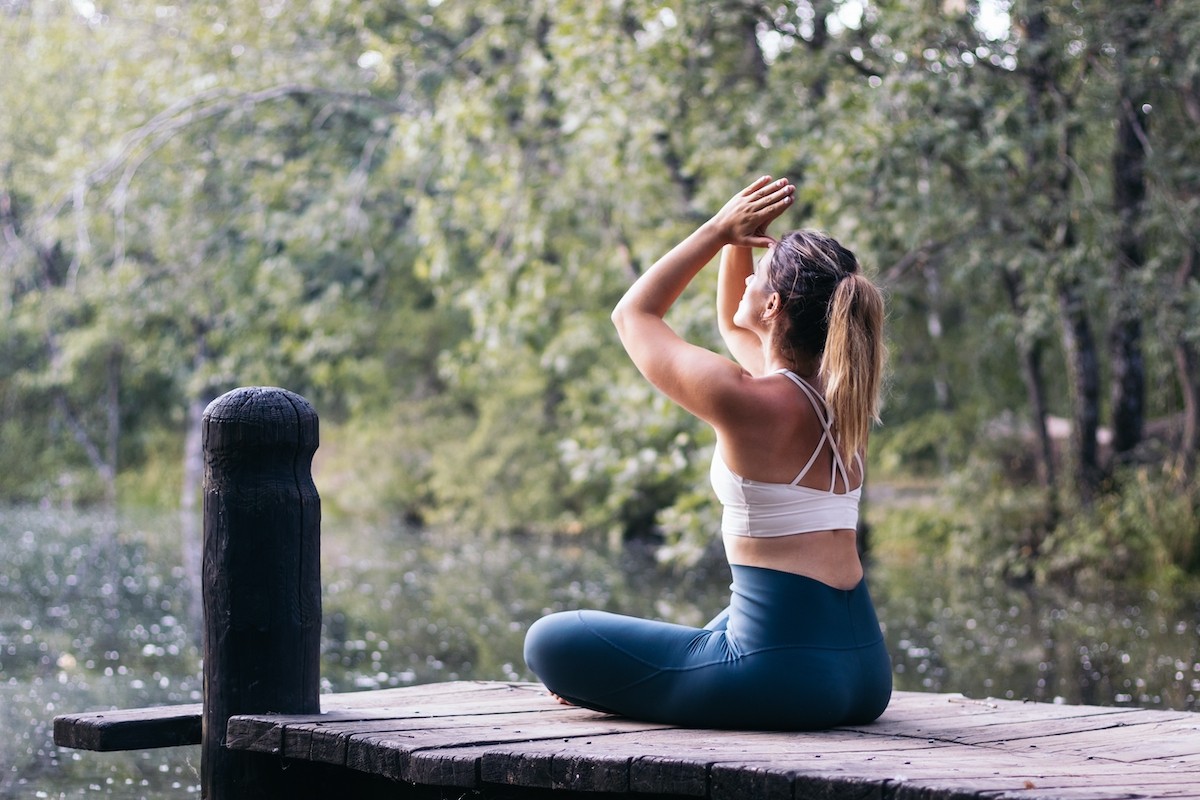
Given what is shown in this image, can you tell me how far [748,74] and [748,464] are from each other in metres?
9.23

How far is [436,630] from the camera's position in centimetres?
1084

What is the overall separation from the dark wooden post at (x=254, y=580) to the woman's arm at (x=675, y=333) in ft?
3.55

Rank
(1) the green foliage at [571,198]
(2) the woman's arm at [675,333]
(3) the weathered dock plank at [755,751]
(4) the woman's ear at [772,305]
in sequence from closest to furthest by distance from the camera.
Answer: (3) the weathered dock plank at [755,751] < (2) the woman's arm at [675,333] < (4) the woman's ear at [772,305] < (1) the green foliage at [571,198]

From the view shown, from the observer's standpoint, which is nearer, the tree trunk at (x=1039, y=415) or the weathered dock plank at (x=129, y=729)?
the weathered dock plank at (x=129, y=729)

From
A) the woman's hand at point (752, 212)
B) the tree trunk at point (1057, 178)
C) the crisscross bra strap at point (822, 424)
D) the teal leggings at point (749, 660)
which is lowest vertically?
the teal leggings at point (749, 660)

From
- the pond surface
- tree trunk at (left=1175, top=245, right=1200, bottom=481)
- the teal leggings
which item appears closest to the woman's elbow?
the teal leggings

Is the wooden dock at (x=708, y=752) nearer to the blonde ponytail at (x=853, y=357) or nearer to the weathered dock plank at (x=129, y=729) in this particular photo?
the weathered dock plank at (x=129, y=729)

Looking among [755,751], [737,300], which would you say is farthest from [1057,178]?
[755,751]

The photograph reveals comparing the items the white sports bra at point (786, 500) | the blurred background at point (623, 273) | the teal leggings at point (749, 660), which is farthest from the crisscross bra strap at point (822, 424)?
the blurred background at point (623, 273)

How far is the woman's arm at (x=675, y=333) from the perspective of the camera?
142 inches

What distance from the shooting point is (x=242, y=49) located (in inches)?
621

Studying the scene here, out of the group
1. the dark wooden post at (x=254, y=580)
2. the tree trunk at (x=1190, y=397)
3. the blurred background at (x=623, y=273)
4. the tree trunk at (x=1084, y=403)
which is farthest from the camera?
the tree trunk at (x=1084, y=403)

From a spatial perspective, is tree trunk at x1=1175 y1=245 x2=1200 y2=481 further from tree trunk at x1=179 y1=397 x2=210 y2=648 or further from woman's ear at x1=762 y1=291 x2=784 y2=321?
woman's ear at x1=762 y1=291 x2=784 y2=321

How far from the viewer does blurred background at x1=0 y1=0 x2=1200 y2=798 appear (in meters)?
9.96
